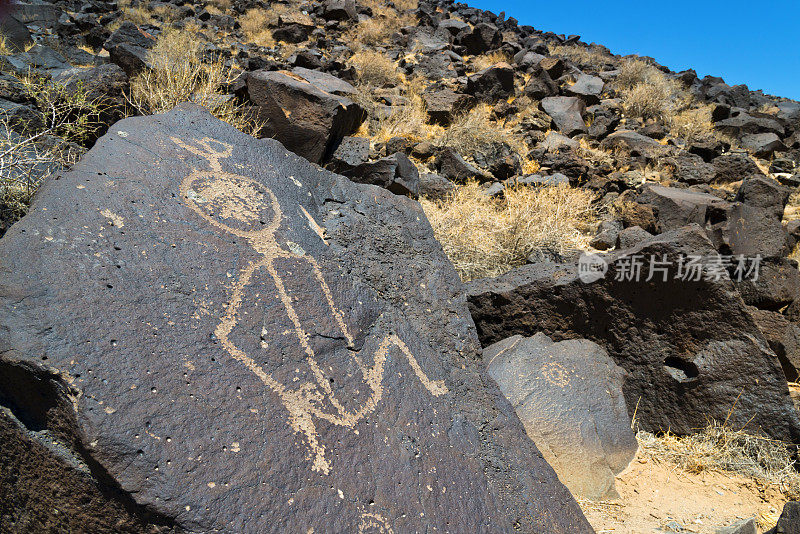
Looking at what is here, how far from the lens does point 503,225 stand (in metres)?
5.15

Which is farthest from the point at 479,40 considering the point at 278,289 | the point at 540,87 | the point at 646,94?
the point at 278,289

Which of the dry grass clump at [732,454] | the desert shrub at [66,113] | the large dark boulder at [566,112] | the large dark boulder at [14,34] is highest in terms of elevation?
the large dark boulder at [566,112]

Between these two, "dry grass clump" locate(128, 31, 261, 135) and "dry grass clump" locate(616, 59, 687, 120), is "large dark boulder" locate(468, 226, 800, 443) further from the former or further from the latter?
"dry grass clump" locate(616, 59, 687, 120)

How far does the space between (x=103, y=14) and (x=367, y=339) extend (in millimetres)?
14077

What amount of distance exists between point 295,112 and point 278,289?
168 inches

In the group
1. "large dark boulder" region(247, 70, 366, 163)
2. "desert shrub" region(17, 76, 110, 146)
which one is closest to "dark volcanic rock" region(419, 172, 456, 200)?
"large dark boulder" region(247, 70, 366, 163)

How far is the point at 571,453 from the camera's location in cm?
257

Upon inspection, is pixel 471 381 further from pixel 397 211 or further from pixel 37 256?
pixel 37 256

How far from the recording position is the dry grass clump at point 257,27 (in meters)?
12.2

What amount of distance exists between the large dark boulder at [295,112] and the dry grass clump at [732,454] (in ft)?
14.6

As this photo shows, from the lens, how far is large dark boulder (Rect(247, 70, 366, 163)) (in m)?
5.64

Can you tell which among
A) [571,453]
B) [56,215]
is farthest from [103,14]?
[571,453]

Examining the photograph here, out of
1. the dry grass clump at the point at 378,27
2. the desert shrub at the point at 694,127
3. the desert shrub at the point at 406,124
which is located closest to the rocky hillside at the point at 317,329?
the desert shrub at the point at 406,124

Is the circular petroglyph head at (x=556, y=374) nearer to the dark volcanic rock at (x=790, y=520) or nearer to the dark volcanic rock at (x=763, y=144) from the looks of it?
the dark volcanic rock at (x=790, y=520)
